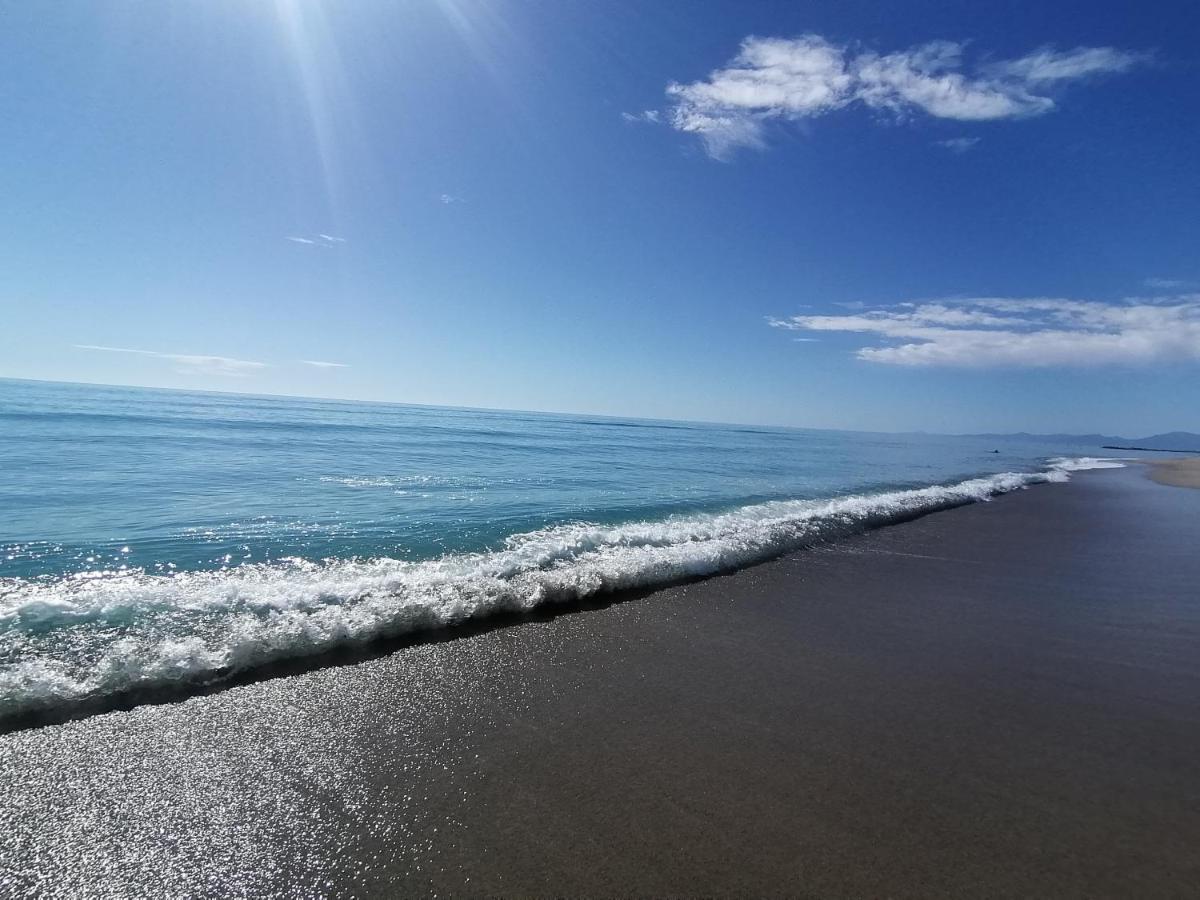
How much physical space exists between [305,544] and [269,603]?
3.03 meters

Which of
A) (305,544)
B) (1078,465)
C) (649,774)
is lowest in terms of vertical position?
(305,544)

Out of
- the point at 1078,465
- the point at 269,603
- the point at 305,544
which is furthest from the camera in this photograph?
the point at 1078,465

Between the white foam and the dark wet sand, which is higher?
the white foam

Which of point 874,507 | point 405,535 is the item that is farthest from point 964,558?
point 405,535

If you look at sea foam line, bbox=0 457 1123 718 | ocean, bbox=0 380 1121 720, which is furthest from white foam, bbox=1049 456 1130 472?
sea foam line, bbox=0 457 1123 718

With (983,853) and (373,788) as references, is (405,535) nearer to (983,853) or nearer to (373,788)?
(373,788)

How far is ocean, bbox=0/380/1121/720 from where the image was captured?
4.46 metres

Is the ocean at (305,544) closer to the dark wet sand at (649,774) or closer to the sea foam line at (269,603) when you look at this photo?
the sea foam line at (269,603)

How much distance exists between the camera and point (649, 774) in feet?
10.6

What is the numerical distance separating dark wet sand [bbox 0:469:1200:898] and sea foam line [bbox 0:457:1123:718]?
0.46 meters

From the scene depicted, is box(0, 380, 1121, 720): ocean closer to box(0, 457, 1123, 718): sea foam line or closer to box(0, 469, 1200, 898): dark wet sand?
box(0, 457, 1123, 718): sea foam line

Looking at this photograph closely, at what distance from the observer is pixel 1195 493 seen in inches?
918

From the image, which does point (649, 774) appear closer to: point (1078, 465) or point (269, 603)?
point (269, 603)

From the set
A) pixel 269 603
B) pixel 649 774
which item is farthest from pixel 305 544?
pixel 649 774
